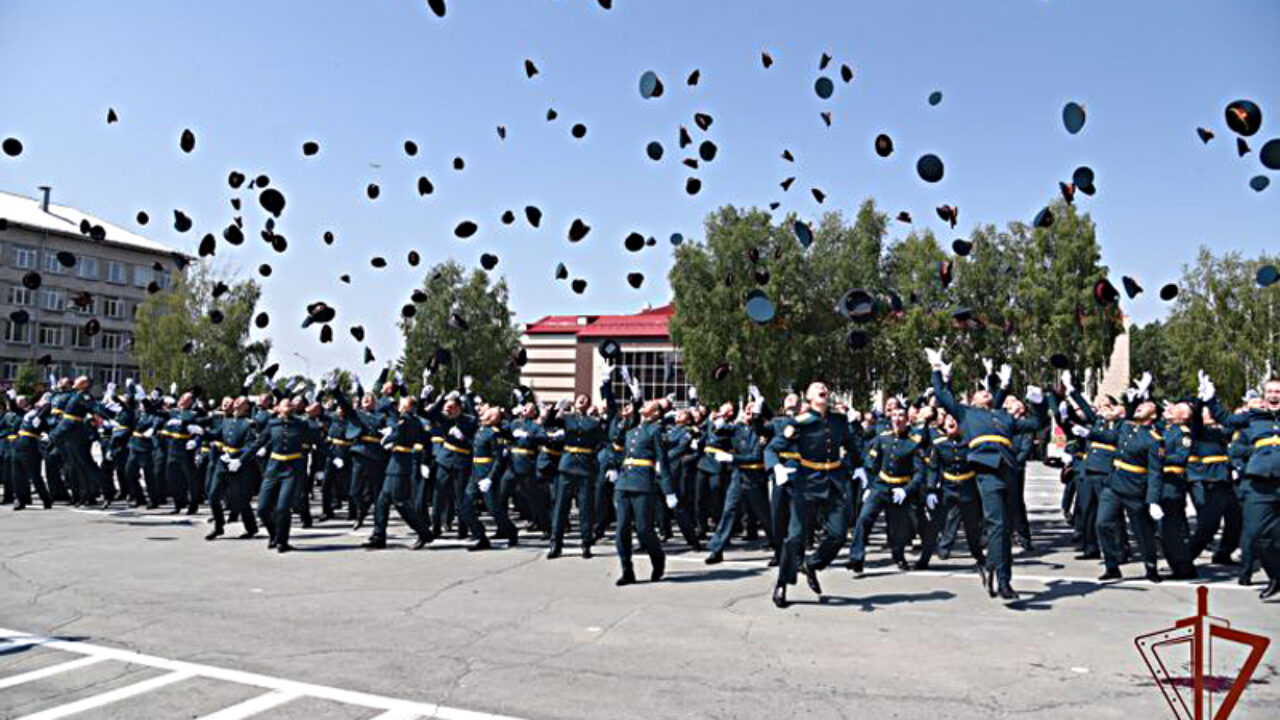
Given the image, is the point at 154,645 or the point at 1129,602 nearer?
the point at 154,645

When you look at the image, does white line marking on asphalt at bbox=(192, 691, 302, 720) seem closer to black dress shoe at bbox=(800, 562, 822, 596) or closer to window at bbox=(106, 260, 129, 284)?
black dress shoe at bbox=(800, 562, 822, 596)

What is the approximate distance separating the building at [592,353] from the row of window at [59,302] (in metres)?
29.5

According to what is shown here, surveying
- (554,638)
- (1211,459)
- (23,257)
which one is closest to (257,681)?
(554,638)

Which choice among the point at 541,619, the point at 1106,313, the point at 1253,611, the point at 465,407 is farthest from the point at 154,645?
the point at 1106,313

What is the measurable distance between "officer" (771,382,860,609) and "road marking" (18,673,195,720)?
4677 mm

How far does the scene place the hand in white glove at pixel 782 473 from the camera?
838 cm

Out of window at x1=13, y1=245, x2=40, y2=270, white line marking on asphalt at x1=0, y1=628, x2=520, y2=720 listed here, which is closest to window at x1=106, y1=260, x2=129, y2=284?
window at x1=13, y1=245, x2=40, y2=270

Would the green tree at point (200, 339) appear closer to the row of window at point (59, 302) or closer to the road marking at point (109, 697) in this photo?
the row of window at point (59, 302)

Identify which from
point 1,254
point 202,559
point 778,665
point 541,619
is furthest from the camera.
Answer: point 1,254

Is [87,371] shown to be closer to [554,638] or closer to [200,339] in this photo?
[200,339]

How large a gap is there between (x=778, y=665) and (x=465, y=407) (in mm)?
8547

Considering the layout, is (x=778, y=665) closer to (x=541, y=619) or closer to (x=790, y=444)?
(x=541, y=619)

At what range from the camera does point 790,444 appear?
28.3 ft

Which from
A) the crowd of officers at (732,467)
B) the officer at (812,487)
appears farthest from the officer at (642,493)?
the officer at (812,487)
